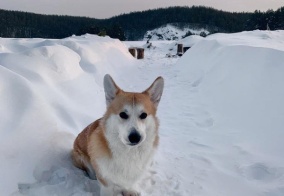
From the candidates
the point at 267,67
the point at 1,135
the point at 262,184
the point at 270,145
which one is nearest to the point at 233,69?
the point at 267,67

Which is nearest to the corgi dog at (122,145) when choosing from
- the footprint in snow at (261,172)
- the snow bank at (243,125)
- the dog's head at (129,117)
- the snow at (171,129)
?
the dog's head at (129,117)

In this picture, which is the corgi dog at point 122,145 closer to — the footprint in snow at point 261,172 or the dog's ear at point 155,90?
the dog's ear at point 155,90

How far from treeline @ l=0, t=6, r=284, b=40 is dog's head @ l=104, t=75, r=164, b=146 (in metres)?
→ 31.0

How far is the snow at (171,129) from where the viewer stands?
271 cm

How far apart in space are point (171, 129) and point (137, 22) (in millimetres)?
85313

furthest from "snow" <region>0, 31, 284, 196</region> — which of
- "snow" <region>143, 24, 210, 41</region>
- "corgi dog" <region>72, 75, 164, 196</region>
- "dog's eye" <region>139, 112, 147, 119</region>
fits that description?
"snow" <region>143, 24, 210, 41</region>

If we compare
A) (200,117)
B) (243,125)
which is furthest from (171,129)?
(243,125)

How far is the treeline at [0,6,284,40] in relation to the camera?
1560 inches

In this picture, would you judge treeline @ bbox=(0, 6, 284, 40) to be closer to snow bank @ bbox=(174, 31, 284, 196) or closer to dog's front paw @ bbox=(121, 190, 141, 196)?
snow bank @ bbox=(174, 31, 284, 196)

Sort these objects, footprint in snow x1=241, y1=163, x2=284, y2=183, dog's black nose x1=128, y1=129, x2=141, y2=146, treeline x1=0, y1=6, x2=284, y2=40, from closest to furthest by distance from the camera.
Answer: dog's black nose x1=128, y1=129, x2=141, y2=146, footprint in snow x1=241, y1=163, x2=284, y2=183, treeline x1=0, y1=6, x2=284, y2=40

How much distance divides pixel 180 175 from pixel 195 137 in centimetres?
127

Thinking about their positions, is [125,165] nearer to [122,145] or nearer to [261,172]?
[122,145]

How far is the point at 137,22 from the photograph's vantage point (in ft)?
284

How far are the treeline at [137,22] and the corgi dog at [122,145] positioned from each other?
31.2 m
